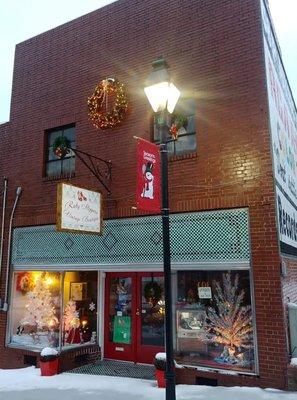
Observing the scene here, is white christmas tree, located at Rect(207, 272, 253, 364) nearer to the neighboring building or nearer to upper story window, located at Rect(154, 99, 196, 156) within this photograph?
the neighboring building

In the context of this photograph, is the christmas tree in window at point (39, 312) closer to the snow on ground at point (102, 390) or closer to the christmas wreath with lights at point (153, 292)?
the snow on ground at point (102, 390)

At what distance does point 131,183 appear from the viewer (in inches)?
392

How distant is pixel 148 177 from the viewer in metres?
6.97

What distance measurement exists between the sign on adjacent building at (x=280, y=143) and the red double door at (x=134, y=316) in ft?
10.5

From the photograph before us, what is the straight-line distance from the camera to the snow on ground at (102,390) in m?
7.34

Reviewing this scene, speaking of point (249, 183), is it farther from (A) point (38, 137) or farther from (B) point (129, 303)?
(A) point (38, 137)

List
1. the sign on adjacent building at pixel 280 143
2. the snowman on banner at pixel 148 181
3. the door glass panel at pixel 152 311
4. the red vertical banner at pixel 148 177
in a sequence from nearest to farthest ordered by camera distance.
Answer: the red vertical banner at pixel 148 177
the snowman on banner at pixel 148 181
the sign on adjacent building at pixel 280 143
the door glass panel at pixel 152 311

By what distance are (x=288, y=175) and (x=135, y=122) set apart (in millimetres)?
4291

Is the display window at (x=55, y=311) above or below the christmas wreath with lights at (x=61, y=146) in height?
below

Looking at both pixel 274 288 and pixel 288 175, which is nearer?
pixel 274 288

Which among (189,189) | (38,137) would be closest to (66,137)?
(38,137)

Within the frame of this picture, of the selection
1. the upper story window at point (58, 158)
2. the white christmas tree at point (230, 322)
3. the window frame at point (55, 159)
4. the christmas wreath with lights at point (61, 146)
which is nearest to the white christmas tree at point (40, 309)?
the window frame at point (55, 159)

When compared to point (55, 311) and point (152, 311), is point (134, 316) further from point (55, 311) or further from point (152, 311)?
point (55, 311)

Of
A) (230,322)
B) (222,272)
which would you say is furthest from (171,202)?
Answer: (230,322)
